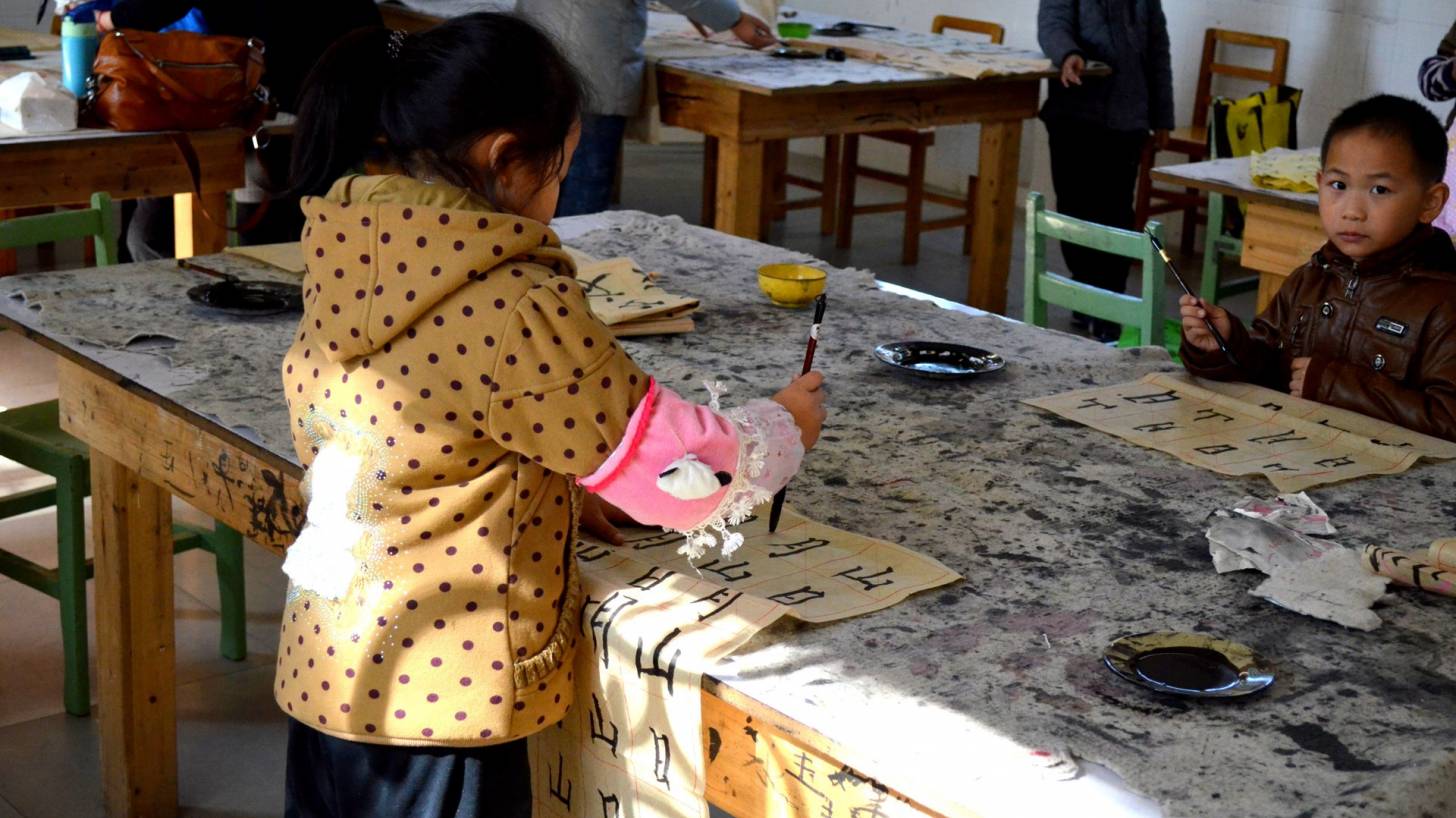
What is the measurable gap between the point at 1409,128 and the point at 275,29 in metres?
2.77

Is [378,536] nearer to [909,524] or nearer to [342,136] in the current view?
[342,136]

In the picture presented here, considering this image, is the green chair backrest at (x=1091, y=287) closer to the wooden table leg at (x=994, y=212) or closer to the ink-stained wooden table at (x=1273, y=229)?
the ink-stained wooden table at (x=1273, y=229)

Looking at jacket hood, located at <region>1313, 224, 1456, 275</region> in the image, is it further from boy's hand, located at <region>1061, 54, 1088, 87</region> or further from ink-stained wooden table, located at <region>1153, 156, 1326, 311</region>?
boy's hand, located at <region>1061, 54, 1088, 87</region>

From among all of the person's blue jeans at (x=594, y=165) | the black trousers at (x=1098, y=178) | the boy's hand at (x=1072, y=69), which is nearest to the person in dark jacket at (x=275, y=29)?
the person's blue jeans at (x=594, y=165)

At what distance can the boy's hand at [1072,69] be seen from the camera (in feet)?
16.1

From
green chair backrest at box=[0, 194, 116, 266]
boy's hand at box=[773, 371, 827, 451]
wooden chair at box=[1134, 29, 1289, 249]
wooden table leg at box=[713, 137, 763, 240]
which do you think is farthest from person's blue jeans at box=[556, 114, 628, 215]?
boy's hand at box=[773, 371, 827, 451]

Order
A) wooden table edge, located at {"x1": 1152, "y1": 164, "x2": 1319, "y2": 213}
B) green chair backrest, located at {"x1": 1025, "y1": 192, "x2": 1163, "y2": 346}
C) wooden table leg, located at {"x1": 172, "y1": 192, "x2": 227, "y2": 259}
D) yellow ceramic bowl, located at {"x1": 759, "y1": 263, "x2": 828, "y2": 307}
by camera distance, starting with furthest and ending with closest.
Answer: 1. wooden table leg, located at {"x1": 172, "y1": 192, "x2": 227, "y2": 259}
2. wooden table edge, located at {"x1": 1152, "y1": 164, "x2": 1319, "y2": 213}
3. green chair backrest, located at {"x1": 1025, "y1": 192, "x2": 1163, "y2": 346}
4. yellow ceramic bowl, located at {"x1": 759, "y1": 263, "x2": 828, "y2": 307}

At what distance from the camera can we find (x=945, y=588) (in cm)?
149

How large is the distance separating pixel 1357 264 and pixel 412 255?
1436 mm

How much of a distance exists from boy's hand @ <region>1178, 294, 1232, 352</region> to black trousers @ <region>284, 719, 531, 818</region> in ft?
3.54

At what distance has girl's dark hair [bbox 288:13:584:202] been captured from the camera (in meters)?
1.37

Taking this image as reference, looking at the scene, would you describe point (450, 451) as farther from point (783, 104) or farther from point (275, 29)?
point (783, 104)

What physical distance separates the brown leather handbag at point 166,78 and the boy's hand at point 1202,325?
2.37 meters

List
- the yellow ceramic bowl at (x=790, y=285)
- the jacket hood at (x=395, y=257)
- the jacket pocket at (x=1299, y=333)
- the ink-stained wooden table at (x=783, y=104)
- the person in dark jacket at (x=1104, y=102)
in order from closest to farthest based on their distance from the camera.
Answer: the jacket hood at (x=395, y=257)
the jacket pocket at (x=1299, y=333)
the yellow ceramic bowl at (x=790, y=285)
the ink-stained wooden table at (x=783, y=104)
the person in dark jacket at (x=1104, y=102)
